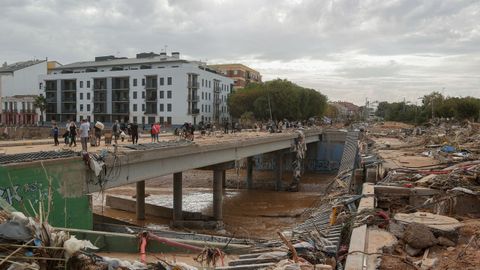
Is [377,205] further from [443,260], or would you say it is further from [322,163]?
[322,163]

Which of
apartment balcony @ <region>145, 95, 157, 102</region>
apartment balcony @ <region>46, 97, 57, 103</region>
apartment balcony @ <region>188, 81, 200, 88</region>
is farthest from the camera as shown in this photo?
apartment balcony @ <region>46, 97, 57, 103</region>

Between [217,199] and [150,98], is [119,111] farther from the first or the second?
[217,199]

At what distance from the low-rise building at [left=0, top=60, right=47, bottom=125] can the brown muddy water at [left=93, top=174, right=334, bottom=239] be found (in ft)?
206

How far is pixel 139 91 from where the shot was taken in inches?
3145

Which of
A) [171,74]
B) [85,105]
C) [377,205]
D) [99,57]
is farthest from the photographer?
[99,57]

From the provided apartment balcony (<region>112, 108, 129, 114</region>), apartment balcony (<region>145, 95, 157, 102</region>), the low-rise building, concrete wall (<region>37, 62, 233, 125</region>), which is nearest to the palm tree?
the low-rise building

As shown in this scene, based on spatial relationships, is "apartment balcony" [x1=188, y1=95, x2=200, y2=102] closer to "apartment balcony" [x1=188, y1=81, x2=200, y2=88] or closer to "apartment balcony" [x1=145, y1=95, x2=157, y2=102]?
"apartment balcony" [x1=188, y1=81, x2=200, y2=88]

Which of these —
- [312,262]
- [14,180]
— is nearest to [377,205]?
[312,262]

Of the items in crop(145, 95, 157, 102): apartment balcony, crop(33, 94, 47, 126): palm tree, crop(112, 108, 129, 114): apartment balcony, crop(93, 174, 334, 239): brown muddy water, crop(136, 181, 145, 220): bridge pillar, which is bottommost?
crop(93, 174, 334, 239): brown muddy water

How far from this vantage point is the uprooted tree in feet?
245

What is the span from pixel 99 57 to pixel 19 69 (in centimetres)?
1826

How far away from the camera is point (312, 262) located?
7.10 metres

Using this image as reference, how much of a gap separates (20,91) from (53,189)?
3710 inches

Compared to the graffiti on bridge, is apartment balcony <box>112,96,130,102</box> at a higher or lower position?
higher
